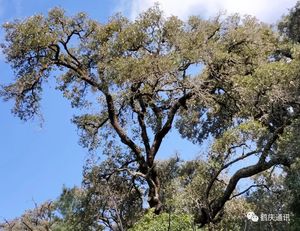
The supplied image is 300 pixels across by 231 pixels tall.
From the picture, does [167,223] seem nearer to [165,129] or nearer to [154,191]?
[154,191]

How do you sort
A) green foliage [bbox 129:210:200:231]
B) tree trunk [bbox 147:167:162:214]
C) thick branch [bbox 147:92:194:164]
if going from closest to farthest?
green foliage [bbox 129:210:200:231], tree trunk [bbox 147:167:162:214], thick branch [bbox 147:92:194:164]

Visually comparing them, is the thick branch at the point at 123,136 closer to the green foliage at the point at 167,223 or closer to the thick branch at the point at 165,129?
the thick branch at the point at 165,129

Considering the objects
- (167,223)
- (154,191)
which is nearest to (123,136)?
(154,191)

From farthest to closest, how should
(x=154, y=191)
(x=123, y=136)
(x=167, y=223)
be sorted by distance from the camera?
(x=123, y=136)
(x=154, y=191)
(x=167, y=223)

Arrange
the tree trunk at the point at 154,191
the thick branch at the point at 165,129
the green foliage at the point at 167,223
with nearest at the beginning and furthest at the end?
1. the green foliage at the point at 167,223
2. the tree trunk at the point at 154,191
3. the thick branch at the point at 165,129

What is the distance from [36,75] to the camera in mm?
14586

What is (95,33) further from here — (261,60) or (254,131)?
(254,131)

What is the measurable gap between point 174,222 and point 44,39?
251 inches

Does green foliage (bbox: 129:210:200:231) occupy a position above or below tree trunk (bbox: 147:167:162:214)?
below

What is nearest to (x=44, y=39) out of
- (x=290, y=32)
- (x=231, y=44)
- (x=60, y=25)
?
(x=60, y=25)

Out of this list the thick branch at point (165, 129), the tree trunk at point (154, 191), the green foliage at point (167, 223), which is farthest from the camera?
the thick branch at point (165, 129)

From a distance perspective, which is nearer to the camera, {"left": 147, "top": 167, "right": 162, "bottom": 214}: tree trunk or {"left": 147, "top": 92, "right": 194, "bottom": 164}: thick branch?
{"left": 147, "top": 167, "right": 162, "bottom": 214}: tree trunk

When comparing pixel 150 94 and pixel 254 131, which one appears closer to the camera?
pixel 254 131

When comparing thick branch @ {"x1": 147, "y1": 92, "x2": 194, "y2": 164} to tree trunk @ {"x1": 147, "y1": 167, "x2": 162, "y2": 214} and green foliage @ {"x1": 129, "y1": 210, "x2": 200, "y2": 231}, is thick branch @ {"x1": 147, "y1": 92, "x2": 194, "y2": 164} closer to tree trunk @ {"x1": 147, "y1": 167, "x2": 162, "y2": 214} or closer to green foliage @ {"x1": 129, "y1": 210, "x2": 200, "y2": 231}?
tree trunk @ {"x1": 147, "y1": 167, "x2": 162, "y2": 214}
